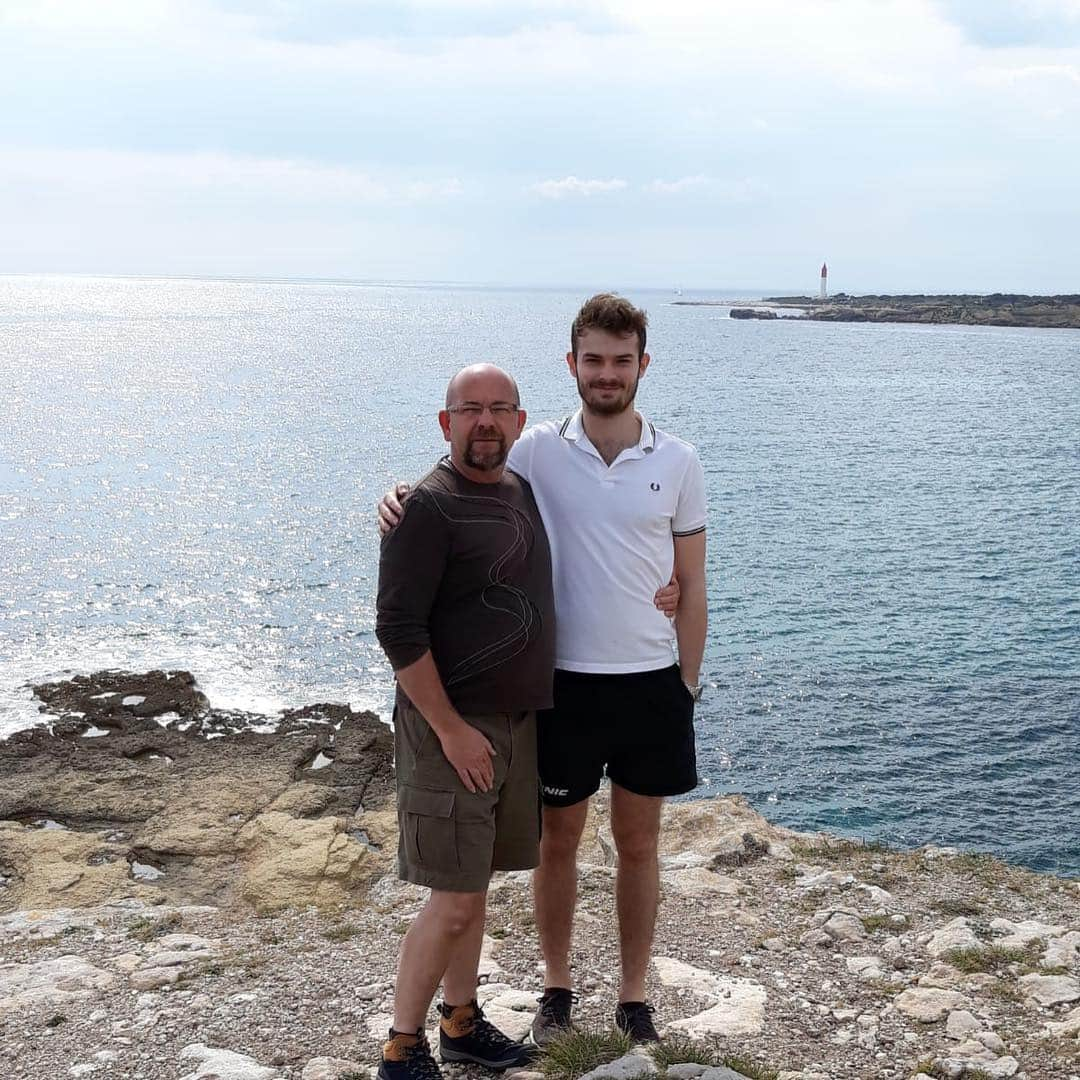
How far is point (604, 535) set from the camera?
4.91 meters

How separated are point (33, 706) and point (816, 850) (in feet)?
43.4

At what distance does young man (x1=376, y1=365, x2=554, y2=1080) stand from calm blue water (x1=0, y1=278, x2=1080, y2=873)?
424 inches

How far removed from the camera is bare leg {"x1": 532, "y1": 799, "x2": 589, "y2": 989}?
5.13 meters

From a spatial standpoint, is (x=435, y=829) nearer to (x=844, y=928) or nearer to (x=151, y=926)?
(x=844, y=928)

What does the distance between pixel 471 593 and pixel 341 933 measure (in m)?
4.19

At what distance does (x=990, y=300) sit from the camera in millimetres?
178750

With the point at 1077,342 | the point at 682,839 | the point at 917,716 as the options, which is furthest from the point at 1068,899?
the point at 1077,342

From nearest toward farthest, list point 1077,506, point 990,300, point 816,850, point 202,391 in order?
point 816,850 → point 1077,506 → point 202,391 → point 990,300

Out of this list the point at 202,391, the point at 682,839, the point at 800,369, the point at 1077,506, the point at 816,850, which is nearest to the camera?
the point at 816,850

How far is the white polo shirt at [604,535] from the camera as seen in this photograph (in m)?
4.92

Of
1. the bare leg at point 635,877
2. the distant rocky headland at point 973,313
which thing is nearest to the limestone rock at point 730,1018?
the bare leg at point 635,877

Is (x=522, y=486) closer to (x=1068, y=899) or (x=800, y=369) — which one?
(x=1068, y=899)

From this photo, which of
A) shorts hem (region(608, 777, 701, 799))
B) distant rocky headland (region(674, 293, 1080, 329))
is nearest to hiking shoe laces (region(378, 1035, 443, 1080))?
shorts hem (region(608, 777, 701, 799))

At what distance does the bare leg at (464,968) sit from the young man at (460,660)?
264 mm
